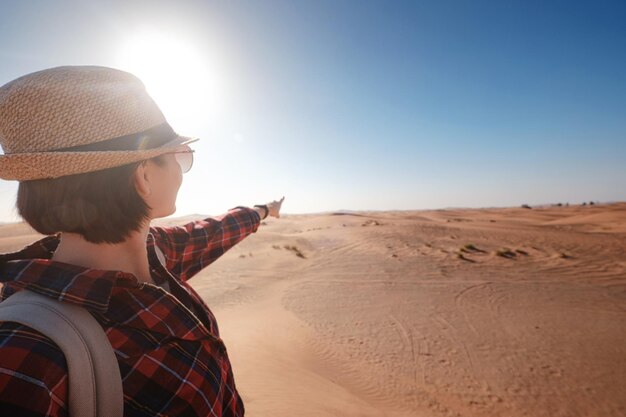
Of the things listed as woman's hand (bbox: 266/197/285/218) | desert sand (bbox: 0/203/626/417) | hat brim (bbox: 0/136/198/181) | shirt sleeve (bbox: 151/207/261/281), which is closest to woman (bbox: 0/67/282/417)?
hat brim (bbox: 0/136/198/181)

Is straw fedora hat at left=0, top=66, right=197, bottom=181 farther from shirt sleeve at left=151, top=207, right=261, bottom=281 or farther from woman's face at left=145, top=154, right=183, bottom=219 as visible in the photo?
shirt sleeve at left=151, top=207, right=261, bottom=281

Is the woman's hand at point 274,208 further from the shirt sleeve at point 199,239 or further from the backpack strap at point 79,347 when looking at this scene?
the backpack strap at point 79,347

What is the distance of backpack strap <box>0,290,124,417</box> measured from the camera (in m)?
0.77

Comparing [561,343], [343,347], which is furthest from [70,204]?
[561,343]

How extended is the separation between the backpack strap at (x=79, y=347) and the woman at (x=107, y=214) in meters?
0.02

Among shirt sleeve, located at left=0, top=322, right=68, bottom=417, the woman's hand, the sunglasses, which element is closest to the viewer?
shirt sleeve, located at left=0, top=322, right=68, bottom=417

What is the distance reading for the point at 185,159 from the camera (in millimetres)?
1396

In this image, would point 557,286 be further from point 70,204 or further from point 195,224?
point 70,204

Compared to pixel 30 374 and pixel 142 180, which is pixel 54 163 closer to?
pixel 142 180

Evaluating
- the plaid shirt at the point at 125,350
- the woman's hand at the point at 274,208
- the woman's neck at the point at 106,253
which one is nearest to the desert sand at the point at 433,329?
the woman's hand at the point at 274,208

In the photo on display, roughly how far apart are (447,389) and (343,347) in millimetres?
2020

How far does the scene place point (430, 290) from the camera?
886cm

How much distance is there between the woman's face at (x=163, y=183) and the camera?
122cm

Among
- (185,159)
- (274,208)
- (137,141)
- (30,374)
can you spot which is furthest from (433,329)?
(30,374)
